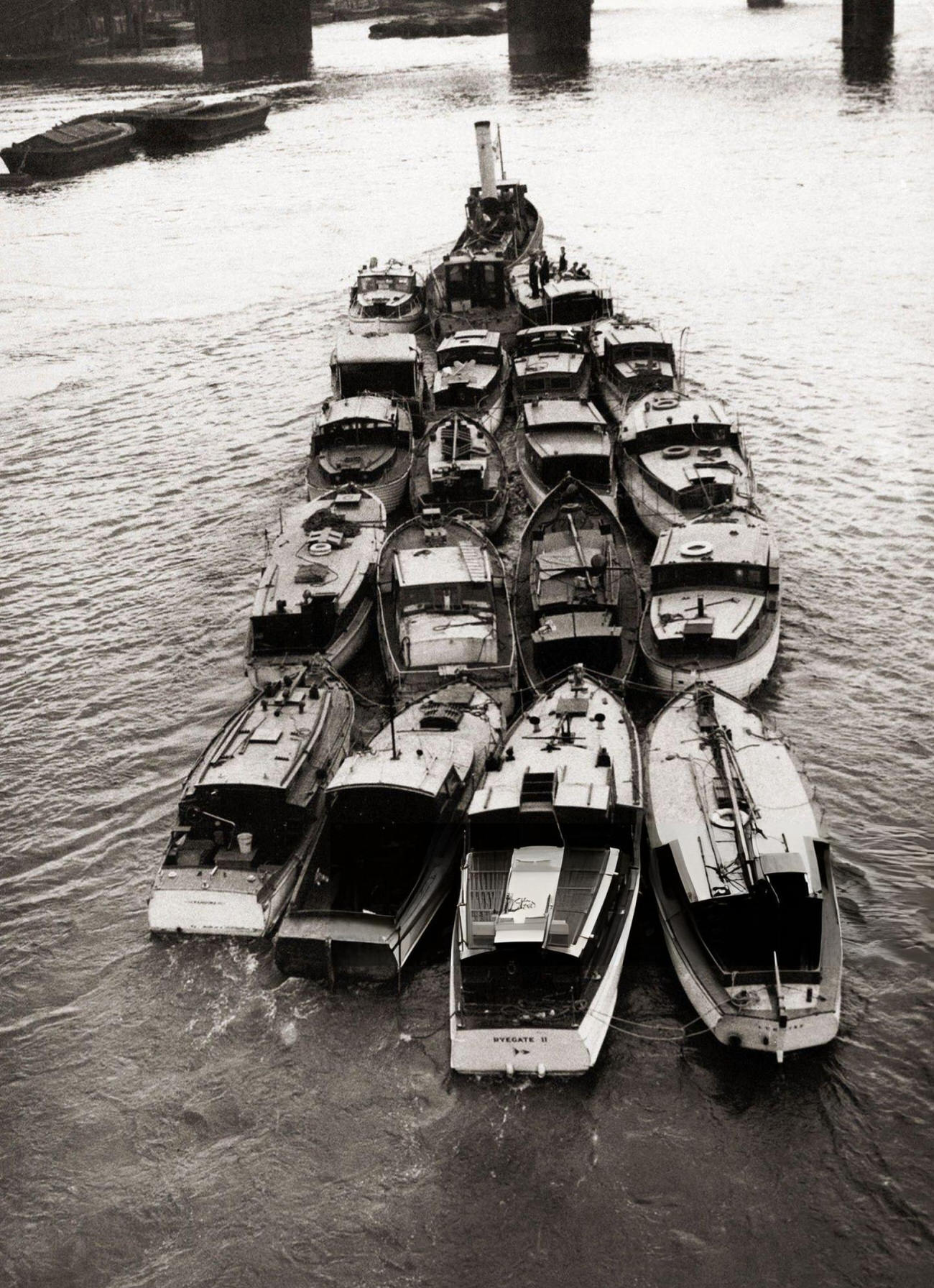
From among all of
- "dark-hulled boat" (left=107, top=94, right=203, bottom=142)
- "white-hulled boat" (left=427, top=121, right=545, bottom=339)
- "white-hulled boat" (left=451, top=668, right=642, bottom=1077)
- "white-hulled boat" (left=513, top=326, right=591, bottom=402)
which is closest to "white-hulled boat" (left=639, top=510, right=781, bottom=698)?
"white-hulled boat" (left=451, top=668, right=642, bottom=1077)

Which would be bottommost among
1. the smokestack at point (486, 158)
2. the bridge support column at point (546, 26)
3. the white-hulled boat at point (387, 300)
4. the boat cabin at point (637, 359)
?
the boat cabin at point (637, 359)

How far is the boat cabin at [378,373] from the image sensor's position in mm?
58156

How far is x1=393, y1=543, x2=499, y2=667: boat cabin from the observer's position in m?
37.5

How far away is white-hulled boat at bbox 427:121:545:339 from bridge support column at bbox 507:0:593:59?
11273cm

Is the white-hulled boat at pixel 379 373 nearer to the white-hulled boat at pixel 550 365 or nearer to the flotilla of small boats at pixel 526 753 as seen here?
the flotilla of small boats at pixel 526 753

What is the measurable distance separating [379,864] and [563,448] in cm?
2324

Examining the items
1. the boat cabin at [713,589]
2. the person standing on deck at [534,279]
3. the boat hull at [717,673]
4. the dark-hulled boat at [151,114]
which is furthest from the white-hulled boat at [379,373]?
the dark-hulled boat at [151,114]

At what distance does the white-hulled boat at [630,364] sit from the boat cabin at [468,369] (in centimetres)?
498

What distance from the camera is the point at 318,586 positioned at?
41156 millimetres

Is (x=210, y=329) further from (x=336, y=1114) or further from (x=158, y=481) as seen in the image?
(x=336, y=1114)

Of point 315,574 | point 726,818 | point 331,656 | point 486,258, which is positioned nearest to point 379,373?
point 486,258

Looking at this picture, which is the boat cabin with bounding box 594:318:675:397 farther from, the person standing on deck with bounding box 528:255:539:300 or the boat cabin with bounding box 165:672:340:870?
the boat cabin with bounding box 165:672:340:870

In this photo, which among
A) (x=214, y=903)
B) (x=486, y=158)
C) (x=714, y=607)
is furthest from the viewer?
(x=486, y=158)

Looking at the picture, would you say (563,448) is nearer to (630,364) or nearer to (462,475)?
(462,475)
